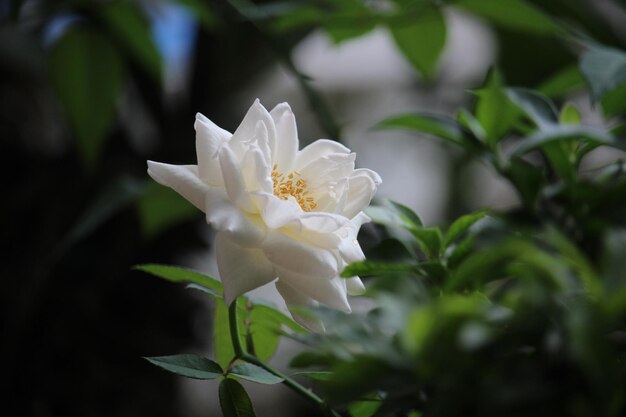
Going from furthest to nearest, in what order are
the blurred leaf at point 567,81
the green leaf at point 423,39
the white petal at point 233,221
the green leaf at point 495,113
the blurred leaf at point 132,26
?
the blurred leaf at point 132,26 < the green leaf at point 423,39 < the blurred leaf at point 567,81 < the green leaf at point 495,113 < the white petal at point 233,221

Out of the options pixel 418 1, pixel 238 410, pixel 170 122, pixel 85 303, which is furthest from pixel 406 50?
pixel 170 122

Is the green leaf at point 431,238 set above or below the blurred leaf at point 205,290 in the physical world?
above

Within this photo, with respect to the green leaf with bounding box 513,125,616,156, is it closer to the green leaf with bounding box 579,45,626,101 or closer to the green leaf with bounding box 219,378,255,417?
the green leaf with bounding box 579,45,626,101

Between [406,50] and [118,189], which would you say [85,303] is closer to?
[118,189]

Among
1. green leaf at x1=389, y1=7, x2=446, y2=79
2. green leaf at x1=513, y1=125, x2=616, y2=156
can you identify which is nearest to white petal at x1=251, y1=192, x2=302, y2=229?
green leaf at x1=513, y1=125, x2=616, y2=156

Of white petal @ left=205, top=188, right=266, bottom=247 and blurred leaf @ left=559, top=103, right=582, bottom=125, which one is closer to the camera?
white petal @ left=205, top=188, right=266, bottom=247

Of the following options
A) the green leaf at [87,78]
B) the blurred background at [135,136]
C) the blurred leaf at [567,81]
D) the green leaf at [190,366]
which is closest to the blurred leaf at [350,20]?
the blurred background at [135,136]

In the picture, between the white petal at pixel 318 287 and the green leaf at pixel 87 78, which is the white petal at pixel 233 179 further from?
the green leaf at pixel 87 78
